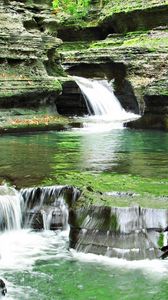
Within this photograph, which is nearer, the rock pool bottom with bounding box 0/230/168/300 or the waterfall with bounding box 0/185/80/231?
the rock pool bottom with bounding box 0/230/168/300

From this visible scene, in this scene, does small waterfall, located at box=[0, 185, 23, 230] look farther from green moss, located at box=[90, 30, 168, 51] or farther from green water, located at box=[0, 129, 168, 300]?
green moss, located at box=[90, 30, 168, 51]

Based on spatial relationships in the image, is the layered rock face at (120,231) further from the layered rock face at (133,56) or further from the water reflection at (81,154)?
the layered rock face at (133,56)

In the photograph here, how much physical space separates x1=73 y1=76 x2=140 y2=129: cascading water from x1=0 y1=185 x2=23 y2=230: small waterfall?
1276 centimetres

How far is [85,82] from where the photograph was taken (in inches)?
928

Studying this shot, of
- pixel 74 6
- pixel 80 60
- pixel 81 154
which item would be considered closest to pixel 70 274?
pixel 81 154

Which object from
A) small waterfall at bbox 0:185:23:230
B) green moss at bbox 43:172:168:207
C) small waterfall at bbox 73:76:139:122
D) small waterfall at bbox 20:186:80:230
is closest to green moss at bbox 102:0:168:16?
small waterfall at bbox 73:76:139:122

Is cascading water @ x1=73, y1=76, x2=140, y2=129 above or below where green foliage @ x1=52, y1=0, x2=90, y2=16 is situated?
below

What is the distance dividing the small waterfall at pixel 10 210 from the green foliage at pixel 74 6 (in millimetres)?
24936

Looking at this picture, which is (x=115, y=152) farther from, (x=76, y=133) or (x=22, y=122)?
(x=22, y=122)

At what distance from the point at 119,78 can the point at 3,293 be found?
744 inches

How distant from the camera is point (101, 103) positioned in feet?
74.0

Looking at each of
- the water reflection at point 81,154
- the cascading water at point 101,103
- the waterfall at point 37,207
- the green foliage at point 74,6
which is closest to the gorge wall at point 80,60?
the cascading water at point 101,103

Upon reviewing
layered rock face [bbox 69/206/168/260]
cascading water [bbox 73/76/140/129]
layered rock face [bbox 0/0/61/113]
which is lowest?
layered rock face [bbox 69/206/168/260]

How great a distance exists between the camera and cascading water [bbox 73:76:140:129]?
22.2m
